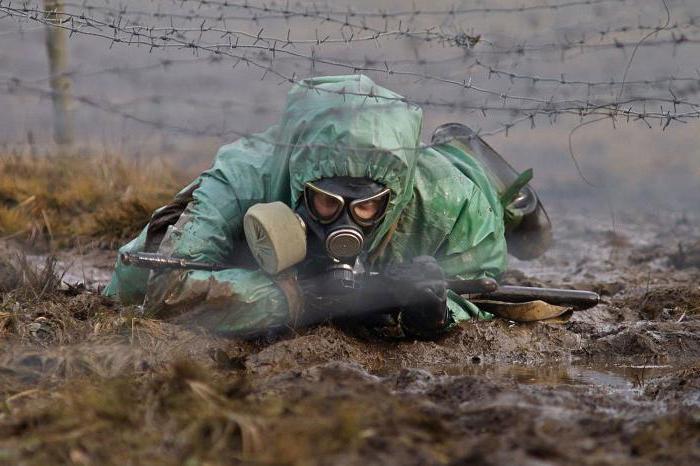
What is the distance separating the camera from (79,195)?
334 inches

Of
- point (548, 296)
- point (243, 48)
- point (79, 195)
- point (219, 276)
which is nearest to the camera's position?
point (243, 48)

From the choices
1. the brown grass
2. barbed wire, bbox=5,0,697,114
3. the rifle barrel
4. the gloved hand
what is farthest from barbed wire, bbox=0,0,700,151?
the brown grass

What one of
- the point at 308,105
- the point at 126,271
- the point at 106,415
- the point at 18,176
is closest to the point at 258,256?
the point at 308,105

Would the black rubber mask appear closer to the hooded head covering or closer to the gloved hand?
the hooded head covering

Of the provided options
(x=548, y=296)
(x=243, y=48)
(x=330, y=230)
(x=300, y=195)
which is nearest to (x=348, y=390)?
(x=330, y=230)

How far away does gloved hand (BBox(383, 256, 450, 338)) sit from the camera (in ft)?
15.6

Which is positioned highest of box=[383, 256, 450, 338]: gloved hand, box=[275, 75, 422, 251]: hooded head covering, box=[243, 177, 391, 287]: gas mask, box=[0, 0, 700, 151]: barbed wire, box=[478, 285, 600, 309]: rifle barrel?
box=[0, 0, 700, 151]: barbed wire

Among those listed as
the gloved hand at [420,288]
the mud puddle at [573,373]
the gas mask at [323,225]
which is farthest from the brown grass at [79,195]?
the mud puddle at [573,373]

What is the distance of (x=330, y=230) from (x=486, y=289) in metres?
0.88

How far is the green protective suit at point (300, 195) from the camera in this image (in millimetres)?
4637

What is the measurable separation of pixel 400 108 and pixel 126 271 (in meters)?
1.69

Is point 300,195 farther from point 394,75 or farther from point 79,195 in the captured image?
point 79,195

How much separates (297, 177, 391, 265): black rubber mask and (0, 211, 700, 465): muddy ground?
495 millimetres

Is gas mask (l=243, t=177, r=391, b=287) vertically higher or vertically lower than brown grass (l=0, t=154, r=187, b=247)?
higher
